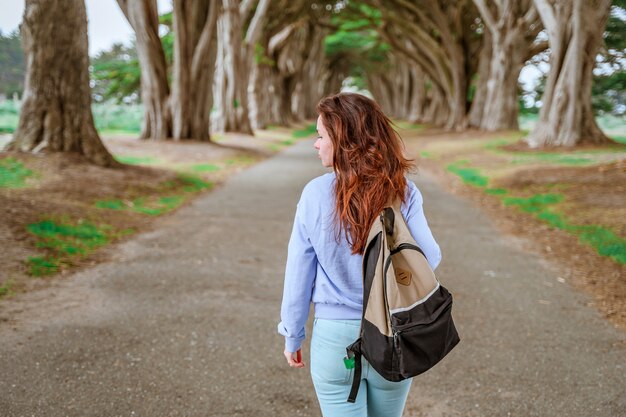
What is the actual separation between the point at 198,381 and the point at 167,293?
1570 millimetres

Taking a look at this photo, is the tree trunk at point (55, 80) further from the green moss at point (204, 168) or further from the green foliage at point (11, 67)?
the green foliage at point (11, 67)

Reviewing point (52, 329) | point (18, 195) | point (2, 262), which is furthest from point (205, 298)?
point (18, 195)

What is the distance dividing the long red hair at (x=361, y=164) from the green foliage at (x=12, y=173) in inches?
298

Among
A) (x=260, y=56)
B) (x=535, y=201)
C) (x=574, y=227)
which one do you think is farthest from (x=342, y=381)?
(x=260, y=56)

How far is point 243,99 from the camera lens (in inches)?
888

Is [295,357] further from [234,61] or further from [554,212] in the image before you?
[234,61]

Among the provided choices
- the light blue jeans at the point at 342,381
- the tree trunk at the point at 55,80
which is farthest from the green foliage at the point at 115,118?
the light blue jeans at the point at 342,381

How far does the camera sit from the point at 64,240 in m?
6.03

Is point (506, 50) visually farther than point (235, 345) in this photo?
Yes

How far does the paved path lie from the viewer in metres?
3.11

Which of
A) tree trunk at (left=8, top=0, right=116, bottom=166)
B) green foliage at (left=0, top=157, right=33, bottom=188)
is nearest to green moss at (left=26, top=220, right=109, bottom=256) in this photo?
green foliage at (left=0, top=157, right=33, bottom=188)

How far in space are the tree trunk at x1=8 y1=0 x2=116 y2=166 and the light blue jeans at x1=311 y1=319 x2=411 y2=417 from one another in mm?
9178

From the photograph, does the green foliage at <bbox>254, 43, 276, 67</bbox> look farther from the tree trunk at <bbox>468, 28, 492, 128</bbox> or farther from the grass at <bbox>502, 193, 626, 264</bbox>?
the grass at <bbox>502, 193, 626, 264</bbox>

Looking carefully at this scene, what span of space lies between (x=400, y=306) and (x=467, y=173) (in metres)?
11.7
